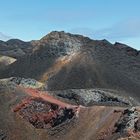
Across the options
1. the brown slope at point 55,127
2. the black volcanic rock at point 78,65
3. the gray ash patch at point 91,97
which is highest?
the black volcanic rock at point 78,65

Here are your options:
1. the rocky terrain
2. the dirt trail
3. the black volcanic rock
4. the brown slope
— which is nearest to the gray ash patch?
the rocky terrain

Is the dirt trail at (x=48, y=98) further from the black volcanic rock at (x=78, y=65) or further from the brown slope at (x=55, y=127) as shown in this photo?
the black volcanic rock at (x=78, y=65)

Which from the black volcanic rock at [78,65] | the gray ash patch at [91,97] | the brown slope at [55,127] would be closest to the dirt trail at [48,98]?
the brown slope at [55,127]

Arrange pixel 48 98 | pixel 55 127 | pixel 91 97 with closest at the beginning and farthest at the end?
pixel 55 127, pixel 48 98, pixel 91 97

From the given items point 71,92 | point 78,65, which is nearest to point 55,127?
point 71,92

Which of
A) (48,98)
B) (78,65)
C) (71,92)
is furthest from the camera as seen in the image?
(78,65)

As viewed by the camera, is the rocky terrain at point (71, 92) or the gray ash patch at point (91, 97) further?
the gray ash patch at point (91, 97)

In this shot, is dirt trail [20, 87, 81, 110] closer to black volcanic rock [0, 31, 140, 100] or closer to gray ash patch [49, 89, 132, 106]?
gray ash patch [49, 89, 132, 106]

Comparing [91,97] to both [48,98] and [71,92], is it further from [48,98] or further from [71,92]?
[48,98]
